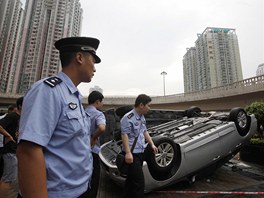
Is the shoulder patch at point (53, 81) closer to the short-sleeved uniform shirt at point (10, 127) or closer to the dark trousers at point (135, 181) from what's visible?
the dark trousers at point (135, 181)

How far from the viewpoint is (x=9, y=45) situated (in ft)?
196

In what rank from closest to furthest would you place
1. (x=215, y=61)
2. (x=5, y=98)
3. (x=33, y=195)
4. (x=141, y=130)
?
(x=33, y=195) < (x=141, y=130) < (x=5, y=98) < (x=215, y=61)

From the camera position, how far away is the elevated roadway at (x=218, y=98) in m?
14.6

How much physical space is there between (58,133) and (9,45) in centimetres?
7271

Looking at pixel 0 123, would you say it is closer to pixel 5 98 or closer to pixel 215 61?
pixel 5 98

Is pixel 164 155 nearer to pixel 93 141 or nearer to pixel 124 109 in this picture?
pixel 93 141

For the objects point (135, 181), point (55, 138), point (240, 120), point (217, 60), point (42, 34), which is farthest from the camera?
point (42, 34)

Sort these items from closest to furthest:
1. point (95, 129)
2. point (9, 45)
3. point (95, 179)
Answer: point (95, 179)
point (95, 129)
point (9, 45)

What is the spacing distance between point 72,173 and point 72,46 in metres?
0.91

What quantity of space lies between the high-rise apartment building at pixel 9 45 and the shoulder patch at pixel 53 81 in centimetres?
6742

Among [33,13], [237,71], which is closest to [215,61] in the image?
[237,71]

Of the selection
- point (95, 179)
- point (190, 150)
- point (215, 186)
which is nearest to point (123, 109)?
point (190, 150)

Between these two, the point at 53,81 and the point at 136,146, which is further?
the point at 136,146

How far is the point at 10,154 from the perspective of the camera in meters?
3.17
